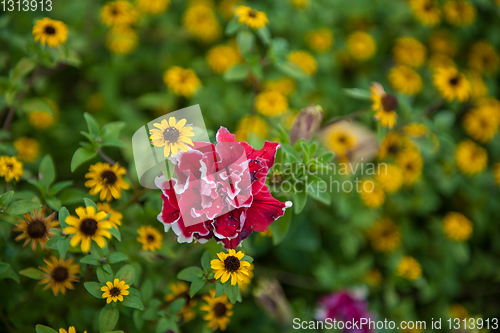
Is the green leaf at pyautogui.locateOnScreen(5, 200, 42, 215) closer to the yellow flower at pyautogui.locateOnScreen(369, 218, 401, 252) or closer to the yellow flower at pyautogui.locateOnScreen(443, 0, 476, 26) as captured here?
the yellow flower at pyautogui.locateOnScreen(369, 218, 401, 252)

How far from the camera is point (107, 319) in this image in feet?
3.66

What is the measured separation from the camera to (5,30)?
2021 millimetres

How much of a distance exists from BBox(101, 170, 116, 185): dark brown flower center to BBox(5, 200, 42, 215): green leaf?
22cm

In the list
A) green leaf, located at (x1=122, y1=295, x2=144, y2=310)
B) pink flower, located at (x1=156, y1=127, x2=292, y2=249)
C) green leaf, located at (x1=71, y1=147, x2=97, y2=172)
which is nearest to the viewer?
pink flower, located at (x1=156, y1=127, x2=292, y2=249)

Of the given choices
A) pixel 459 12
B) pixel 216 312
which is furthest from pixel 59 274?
pixel 459 12

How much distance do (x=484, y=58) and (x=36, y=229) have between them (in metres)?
3.16

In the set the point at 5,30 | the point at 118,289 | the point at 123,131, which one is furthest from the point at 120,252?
the point at 5,30

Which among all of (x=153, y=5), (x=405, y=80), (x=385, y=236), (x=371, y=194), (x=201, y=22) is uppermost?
(x=153, y=5)

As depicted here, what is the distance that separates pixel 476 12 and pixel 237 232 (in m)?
2.92

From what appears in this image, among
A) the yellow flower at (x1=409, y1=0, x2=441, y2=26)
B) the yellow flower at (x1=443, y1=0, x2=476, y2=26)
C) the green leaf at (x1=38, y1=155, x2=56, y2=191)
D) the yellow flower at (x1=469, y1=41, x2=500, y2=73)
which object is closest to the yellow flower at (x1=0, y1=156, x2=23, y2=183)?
the green leaf at (x1=38, y1=155, x2=56, y2=191)

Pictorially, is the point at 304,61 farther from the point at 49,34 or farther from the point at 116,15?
the point at 49,34

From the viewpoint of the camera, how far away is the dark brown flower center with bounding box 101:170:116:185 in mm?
1225

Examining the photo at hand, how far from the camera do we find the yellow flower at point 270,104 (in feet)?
7.00

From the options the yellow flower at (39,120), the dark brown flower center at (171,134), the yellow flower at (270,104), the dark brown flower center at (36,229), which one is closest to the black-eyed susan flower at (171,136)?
the dark brown flower center at (171,134)
